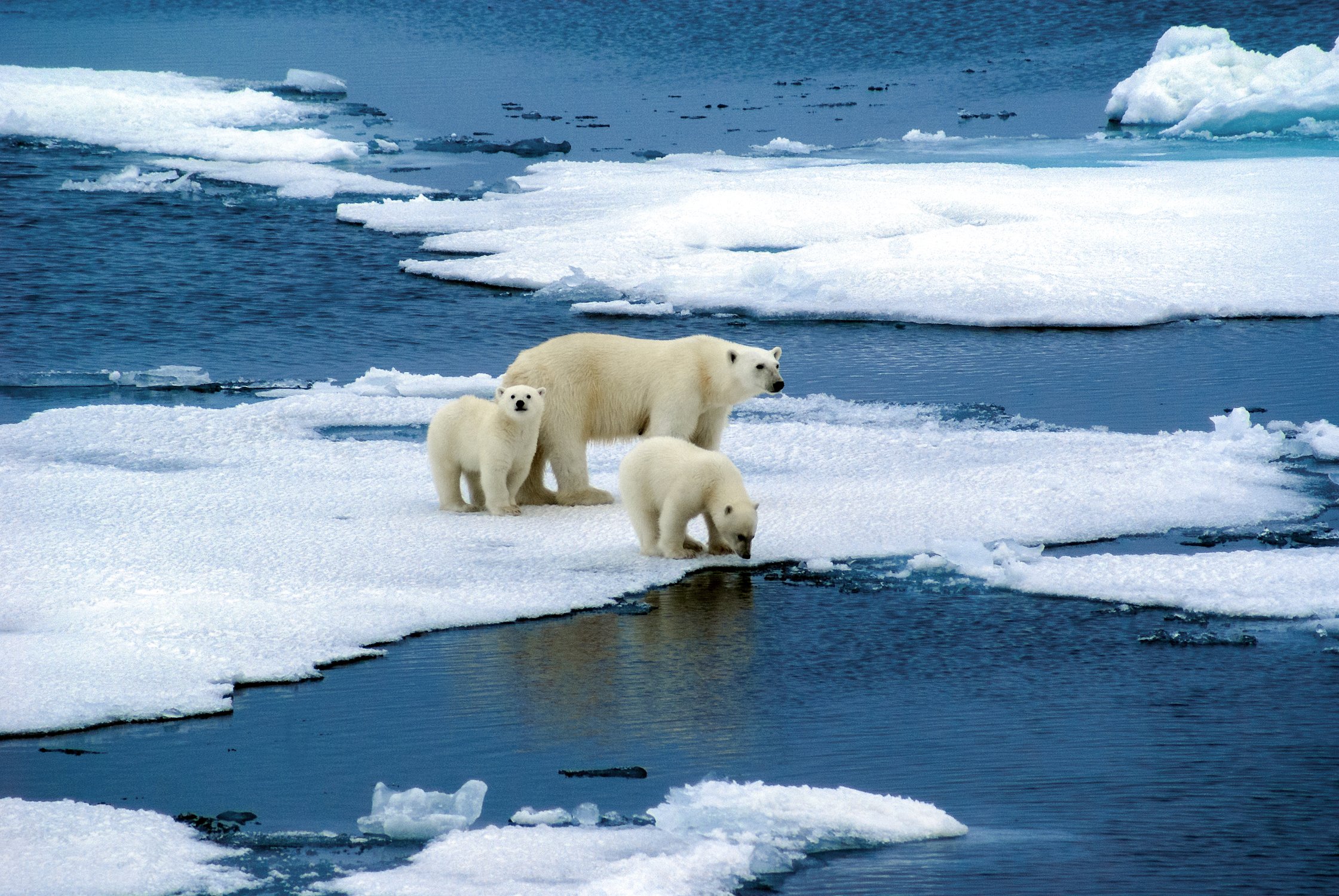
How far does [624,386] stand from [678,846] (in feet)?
10.3

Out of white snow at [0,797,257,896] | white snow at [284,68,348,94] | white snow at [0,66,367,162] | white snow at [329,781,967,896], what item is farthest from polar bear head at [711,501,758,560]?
white snow at [284,68,348,94]

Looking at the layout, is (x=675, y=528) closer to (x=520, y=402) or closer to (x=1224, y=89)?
(x=520, y=402)

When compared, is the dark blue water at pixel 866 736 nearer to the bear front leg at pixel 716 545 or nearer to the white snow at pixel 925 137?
the bear front leg at pixel 716 545

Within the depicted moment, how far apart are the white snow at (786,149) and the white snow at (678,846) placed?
15419mm

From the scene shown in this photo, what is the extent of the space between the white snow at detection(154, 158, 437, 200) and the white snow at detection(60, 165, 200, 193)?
50 centimetres

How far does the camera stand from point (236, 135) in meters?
18.7

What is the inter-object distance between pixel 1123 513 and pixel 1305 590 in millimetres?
988

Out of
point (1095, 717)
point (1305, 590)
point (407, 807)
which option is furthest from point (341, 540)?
point (1305, 590)

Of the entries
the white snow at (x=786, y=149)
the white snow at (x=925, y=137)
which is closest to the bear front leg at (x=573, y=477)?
the white snow at (x=786, y=149)

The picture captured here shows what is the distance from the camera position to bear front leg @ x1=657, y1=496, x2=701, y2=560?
18.1ft

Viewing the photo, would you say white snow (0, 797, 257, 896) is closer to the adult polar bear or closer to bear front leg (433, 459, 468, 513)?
bear front leg (433, 459, 468, 513)

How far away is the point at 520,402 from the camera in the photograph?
230 inches

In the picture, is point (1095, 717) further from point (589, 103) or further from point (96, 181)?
point (589, 103)

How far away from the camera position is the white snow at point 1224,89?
18.6 meters
